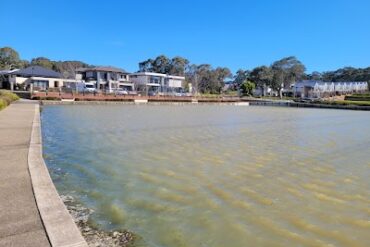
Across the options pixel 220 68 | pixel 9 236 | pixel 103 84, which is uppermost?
pixel 220 68

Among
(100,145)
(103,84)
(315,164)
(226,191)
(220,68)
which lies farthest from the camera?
(220,68)

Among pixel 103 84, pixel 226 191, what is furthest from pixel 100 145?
pixel 103 84

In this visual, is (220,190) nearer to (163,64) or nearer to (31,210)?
(31,210)

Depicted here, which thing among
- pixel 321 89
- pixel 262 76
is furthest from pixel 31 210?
pixel 262 76

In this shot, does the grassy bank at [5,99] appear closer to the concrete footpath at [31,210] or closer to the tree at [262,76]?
the concrete footpath at [31,210]

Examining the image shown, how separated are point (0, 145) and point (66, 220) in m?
5.35

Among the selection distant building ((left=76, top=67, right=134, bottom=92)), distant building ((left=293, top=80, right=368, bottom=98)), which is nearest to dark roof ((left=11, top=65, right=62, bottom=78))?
distant building ((left=76, top=67, right=134, bottom=92))

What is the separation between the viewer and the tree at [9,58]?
247ft

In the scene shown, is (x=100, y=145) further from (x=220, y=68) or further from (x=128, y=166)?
→ (x=220, y=68)

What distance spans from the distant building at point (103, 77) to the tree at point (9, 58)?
19584 millimetres

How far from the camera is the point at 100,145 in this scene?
399 inches

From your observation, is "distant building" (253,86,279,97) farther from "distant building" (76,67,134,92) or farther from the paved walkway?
the paved walkway

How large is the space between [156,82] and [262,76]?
3110cm

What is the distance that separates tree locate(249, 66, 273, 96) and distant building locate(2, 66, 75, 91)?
54.6m
